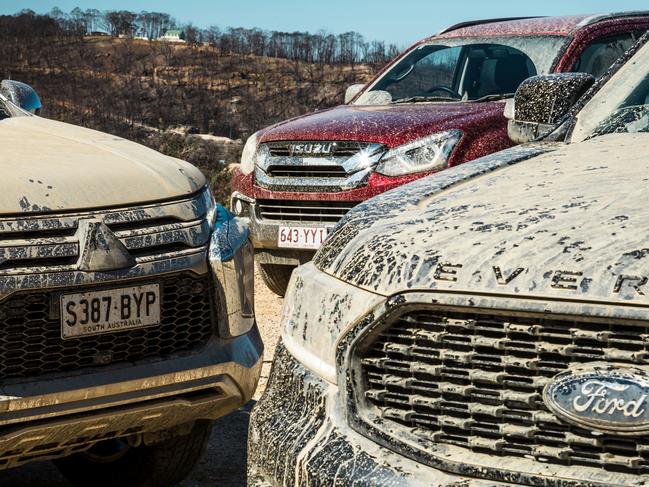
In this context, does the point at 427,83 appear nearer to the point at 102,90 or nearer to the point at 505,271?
the point at 505,271

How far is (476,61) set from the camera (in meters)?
8.76

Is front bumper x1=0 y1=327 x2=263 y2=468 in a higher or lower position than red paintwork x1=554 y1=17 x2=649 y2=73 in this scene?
lower

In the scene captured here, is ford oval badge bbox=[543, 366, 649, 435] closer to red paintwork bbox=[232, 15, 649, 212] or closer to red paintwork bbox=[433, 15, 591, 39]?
red paintwork bbox=[232, 15, 649, 212]

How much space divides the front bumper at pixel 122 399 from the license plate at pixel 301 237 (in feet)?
11.9

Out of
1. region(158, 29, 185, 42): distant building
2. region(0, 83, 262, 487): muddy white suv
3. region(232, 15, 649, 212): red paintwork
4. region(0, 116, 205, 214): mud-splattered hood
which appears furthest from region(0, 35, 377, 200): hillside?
region(0, 83, 262, 487): muddy white suv

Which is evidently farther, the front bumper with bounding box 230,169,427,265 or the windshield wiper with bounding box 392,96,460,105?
the windshield wiper with bounding box 392,96,460,105

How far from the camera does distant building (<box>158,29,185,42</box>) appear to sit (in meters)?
87.6

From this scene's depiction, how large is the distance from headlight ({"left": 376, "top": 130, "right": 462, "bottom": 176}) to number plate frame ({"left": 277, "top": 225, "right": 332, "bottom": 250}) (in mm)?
572

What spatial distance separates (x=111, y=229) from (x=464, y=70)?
5621 mm

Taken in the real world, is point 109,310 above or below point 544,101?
below

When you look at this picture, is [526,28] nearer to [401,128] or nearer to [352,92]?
[352,92]

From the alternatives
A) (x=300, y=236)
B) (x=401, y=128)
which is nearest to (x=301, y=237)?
(x=300, y=236)

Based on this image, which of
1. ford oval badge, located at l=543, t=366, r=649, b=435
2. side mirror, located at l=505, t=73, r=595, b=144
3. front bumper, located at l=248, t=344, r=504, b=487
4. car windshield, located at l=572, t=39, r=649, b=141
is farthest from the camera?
side mirror, located at l=505, t=73, r=595, b=144

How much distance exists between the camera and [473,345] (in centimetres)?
222
